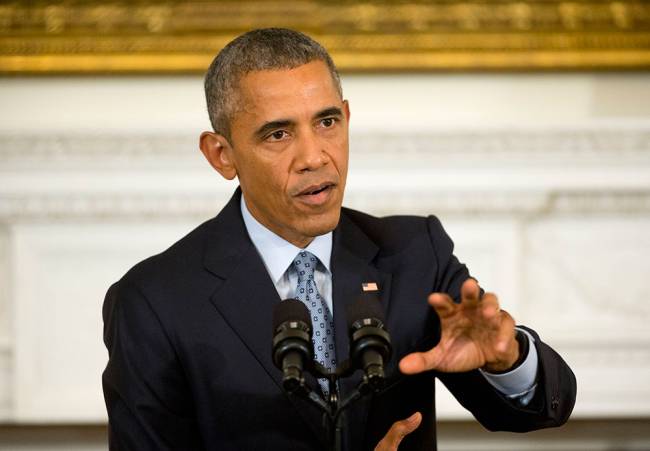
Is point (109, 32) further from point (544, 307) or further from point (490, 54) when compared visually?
point (544, 307)

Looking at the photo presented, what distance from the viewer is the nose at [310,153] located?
6.12 feet

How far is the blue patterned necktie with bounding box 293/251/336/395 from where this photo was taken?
1964 millimetres

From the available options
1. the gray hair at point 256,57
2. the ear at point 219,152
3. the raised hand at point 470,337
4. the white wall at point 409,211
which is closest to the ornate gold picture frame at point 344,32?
the white wall at point 409,211

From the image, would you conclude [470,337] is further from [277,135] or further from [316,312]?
[277,135]

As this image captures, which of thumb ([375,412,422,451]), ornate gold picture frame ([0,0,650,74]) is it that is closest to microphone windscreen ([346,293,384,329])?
thumb ([375,412,422,451])

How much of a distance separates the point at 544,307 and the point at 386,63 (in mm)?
1042

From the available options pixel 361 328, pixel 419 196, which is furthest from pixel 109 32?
pixel 361 328

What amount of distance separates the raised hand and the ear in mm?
646

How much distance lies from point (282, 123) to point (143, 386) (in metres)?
0.58

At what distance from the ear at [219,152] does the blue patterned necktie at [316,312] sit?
24 centimetres

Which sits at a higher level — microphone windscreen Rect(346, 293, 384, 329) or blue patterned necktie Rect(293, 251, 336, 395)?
blue patterned necktie Rect(293, 251, 336, 395)

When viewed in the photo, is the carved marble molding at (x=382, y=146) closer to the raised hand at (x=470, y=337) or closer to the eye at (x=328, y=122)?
the eye at (x=328, y=122)

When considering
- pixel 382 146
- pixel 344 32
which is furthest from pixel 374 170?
pixel 344 32

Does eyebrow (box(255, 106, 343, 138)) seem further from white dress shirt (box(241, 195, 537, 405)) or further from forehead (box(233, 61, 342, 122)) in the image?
white dress shirt (box(241, 195, 537, 405))
